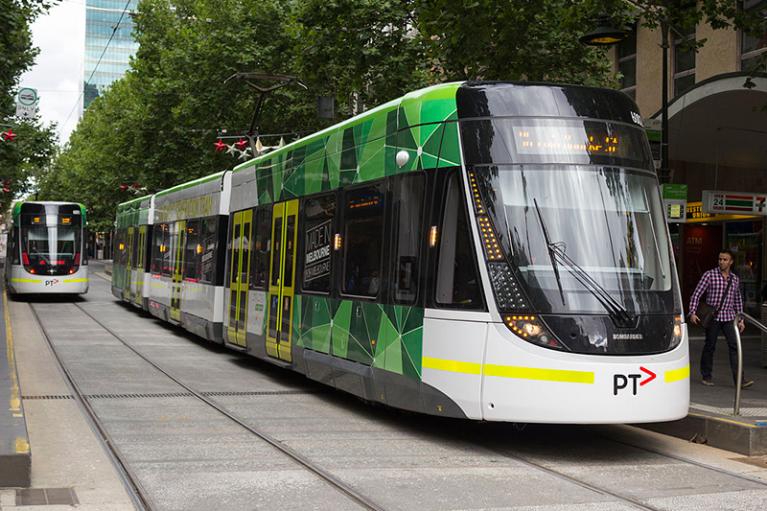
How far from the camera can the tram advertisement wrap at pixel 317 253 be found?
11195 mm

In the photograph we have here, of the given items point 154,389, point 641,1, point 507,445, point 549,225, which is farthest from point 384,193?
point 641,1

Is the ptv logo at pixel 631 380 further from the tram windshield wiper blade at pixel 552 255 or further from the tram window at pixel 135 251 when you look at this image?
the tram window at pixel 135 251

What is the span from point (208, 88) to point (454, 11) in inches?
770

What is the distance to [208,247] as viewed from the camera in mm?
17844

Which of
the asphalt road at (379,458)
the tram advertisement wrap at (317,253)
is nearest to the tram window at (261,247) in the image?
the asphalt road at (379,458)

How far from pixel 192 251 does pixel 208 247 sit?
1622mm

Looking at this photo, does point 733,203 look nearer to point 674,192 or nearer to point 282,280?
point 674,192

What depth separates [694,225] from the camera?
84.6 ft

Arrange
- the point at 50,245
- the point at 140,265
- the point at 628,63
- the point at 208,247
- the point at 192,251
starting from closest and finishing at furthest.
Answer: the point at 208,247, the point at 192,251, the point at 628,63, the point at 140,265, the point at 50,245

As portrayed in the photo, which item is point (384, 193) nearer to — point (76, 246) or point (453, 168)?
point (453, 168)

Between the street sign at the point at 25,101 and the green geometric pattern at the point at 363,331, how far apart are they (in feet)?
98.7

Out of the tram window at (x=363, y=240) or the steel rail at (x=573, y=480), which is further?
the tram window at (x=363, y=240)

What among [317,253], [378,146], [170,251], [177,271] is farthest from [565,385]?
[170,251]

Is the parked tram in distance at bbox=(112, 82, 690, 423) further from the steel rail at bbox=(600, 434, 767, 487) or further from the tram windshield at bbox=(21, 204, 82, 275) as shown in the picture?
the tram windshield at bbox=(21, 204, 82, 275)
